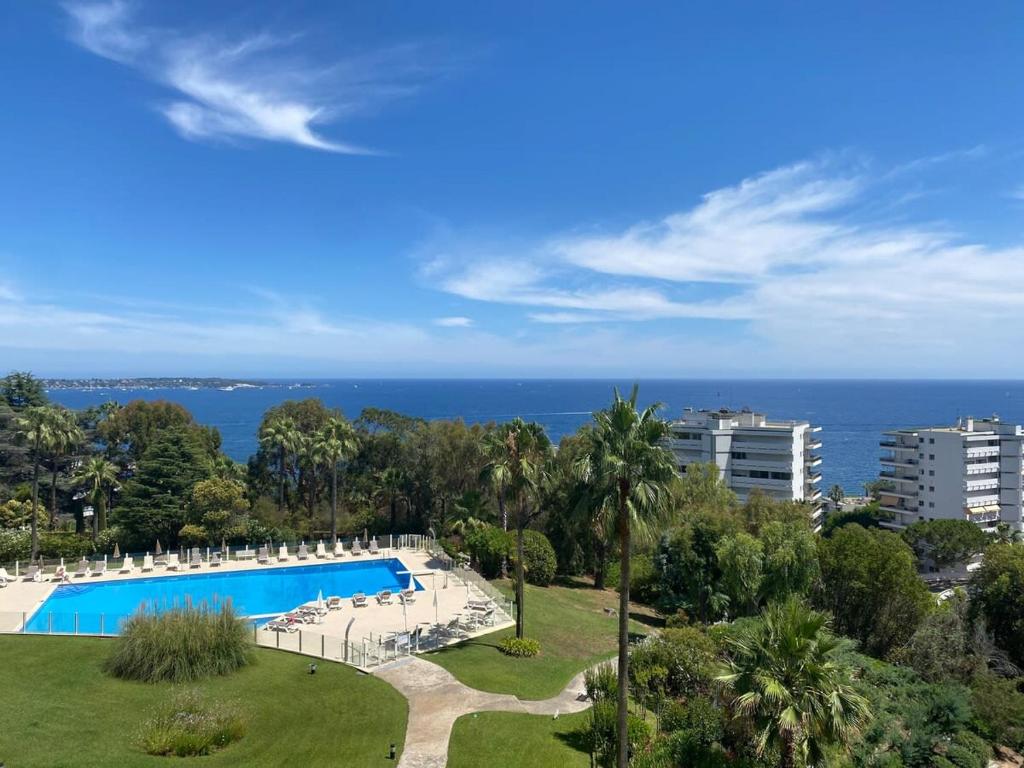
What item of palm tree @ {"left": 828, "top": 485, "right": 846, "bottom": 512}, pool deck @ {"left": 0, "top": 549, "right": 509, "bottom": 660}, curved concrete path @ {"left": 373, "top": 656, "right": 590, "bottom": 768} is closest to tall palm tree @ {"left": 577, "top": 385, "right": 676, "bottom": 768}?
curved concrete path @ {"left": 373, "top": 656, "right": 590, "bottom": 768}

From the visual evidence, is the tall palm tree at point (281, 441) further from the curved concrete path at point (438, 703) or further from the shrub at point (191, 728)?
the shrub at point (191, 728)

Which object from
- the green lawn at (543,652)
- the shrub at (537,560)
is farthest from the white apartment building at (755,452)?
the green lawn at (543,652)

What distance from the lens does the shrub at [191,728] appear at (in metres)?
14.9

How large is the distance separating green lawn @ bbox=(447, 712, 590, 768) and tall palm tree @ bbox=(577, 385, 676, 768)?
2.54 metres

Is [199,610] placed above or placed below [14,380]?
below

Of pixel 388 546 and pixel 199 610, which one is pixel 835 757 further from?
pixel 388 546

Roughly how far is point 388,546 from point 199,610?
20659 millimetres

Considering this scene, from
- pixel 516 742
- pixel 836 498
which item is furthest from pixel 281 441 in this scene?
pixel 836 498

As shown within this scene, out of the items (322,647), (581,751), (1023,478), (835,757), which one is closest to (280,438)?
(322,647)

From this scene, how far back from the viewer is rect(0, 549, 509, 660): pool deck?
23047 millimetres

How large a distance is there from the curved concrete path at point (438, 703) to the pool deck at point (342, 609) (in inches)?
101

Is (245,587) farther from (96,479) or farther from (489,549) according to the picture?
(96,479)

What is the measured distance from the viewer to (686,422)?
266ft

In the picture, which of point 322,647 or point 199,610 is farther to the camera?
point 322,647
